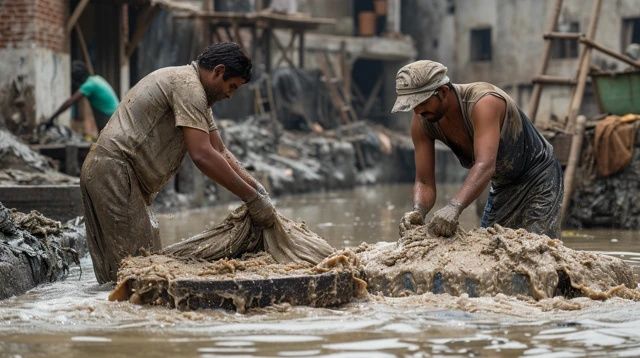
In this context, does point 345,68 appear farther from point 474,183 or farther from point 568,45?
point 474,183

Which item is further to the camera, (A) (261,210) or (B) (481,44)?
(B) (481,44)

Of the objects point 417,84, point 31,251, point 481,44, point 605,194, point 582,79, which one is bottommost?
point 481,44

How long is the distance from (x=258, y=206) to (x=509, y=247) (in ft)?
4.90

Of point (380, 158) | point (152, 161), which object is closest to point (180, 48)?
point (380, 158)

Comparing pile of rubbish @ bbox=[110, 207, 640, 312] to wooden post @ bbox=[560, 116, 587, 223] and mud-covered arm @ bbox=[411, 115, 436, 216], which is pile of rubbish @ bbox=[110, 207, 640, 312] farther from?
wooden post @ bbox=[560, 116, 587, 223]

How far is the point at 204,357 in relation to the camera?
5.28 metres

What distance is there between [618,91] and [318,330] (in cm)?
901

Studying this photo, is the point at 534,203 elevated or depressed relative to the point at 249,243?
elevated

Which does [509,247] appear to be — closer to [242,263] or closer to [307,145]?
[242,263]

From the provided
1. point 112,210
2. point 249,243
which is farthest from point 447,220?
point 112,210

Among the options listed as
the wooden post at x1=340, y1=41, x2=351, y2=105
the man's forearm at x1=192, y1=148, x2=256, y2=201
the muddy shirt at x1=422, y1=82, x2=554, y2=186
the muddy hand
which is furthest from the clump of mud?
the wooden post at x1=340, y1=41, x2=351, y2=105

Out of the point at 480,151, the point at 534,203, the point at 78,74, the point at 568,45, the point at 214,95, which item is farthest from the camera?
the point at 568,45

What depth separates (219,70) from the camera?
721cm

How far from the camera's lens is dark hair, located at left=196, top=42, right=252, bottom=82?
7.19 metres
